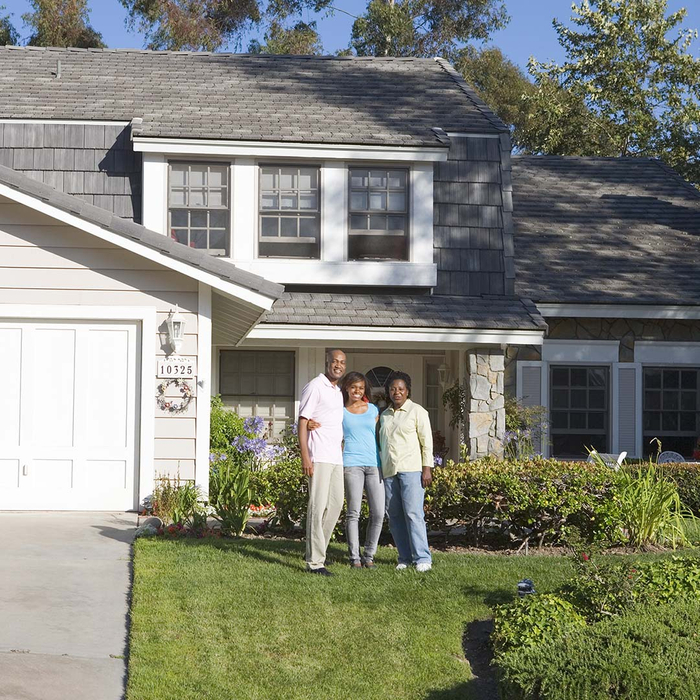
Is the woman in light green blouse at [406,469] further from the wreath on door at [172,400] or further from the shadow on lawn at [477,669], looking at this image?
the wreath on door at [172,400]

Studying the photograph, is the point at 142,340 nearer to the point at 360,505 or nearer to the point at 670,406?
the point at 360,505

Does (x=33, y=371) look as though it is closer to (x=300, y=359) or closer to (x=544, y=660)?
(x=300, y=359)

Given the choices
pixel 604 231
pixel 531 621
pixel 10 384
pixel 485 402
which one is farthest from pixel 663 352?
pixel 531 621

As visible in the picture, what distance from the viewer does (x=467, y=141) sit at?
629 inches

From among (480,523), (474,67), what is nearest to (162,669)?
(480,523)

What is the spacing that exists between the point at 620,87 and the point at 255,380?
1654 cm

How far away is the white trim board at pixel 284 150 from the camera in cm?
1452

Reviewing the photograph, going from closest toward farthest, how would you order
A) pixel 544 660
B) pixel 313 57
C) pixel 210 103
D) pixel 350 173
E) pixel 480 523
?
pixel 544 660, pixel 480 523, pixel 350 173, pixel 210 103, pixel 313 57

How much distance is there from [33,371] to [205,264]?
212 centimetres

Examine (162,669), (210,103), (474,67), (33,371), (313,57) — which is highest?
(474,67)

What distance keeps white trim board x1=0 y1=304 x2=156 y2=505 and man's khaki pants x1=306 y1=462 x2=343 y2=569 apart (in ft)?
10.8

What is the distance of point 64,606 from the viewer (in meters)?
7.22

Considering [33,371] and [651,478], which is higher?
[33,371]

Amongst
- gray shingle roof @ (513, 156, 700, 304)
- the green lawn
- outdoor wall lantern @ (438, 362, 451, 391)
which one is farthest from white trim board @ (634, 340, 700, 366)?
the green lawn
